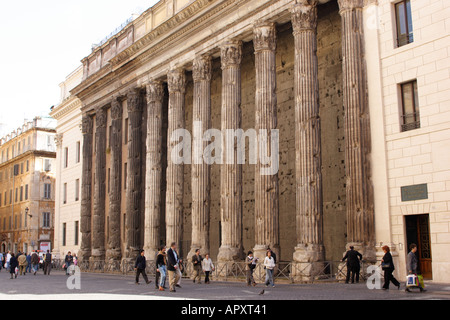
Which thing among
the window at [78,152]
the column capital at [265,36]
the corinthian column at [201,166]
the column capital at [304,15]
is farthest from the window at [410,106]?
the window at [78,152]

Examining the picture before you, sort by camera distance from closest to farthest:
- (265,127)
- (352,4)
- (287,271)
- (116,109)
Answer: (352,4) < (265,127) < (287,271) < (116,109)

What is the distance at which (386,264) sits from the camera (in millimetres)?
16625

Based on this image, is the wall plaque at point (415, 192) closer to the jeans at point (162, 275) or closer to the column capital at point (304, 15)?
the column capital at point (304, 15)

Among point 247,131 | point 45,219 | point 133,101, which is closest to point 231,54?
point 247,131

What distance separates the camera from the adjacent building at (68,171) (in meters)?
44.1

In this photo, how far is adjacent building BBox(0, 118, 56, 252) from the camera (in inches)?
2413

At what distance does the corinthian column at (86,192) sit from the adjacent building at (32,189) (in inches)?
827

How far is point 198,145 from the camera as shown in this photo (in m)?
28.4

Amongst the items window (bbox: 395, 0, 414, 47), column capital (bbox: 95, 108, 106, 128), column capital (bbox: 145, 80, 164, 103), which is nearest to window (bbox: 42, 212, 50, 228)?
column capital (bbox: 95, 108, 106, 128)

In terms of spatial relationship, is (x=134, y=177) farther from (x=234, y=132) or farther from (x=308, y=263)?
(x=308, y=263)

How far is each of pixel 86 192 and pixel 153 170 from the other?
10285 millimetres

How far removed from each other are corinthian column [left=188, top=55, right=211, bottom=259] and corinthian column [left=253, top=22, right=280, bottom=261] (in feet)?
14.3
